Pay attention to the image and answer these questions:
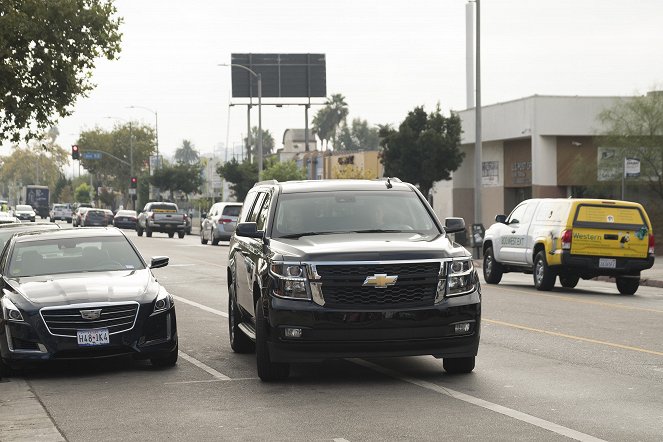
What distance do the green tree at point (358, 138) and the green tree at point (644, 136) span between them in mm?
123862

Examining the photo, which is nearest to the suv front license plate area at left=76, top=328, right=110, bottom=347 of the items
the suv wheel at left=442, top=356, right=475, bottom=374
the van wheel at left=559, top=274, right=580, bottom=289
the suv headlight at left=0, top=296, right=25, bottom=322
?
the suv headlight at left=0, top=296, right=25, bottom=322

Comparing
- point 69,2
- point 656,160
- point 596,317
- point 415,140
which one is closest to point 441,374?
point 596,317

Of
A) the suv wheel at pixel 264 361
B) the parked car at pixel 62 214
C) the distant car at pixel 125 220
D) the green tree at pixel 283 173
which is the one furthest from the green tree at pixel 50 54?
the parked car at pixel 62 214

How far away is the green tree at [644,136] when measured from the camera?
42438mm

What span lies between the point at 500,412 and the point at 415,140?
4520cm

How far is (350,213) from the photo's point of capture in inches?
487

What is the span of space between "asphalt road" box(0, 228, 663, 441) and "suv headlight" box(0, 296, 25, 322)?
2.08 ft

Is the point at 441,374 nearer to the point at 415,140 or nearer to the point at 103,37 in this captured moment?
the point at 103,37

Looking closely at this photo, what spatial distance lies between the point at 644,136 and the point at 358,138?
128 metres

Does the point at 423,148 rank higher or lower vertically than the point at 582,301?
higher

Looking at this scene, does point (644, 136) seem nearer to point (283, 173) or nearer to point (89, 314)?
point (283, 173)

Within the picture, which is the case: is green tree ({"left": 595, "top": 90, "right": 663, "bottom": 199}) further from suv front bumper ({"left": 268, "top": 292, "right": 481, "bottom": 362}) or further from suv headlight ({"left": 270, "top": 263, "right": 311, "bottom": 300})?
suv headlight ({"left": 270, "top": 263, "right": 311, "bottom": 300})

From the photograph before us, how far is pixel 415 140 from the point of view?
5441 cm

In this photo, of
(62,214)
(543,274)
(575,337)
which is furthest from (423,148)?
(62,214)
